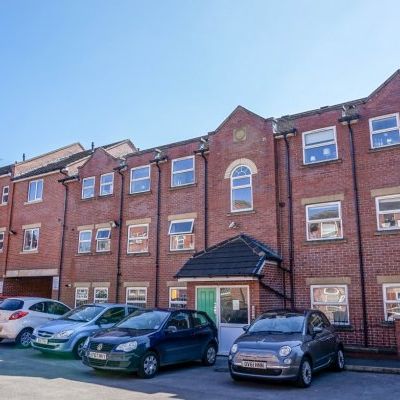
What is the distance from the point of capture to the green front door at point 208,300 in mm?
14809

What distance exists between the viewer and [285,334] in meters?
10.0

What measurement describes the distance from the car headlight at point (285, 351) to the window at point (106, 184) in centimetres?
1373

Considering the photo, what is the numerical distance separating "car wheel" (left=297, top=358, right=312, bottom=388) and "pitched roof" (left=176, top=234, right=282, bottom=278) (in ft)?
14.0

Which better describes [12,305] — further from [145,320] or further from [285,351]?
[285,351]

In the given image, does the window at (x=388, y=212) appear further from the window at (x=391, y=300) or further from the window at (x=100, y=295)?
the window at (x=100, y=295)

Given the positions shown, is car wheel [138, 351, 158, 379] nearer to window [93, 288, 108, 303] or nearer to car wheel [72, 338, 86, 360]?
car wheel [72, 338, 86, 360]

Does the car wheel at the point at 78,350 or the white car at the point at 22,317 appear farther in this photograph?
the white car at the point at 22,317

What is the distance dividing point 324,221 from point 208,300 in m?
4.75

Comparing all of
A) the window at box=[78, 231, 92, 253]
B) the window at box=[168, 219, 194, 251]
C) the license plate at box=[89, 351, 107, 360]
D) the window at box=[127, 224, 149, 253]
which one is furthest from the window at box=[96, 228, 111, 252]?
the license plate at box=[89, 351, 107, 360]

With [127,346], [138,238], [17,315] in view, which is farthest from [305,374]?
[138,238]

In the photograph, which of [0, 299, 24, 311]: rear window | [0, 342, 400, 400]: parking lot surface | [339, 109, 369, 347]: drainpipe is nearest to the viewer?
[0, 342, 400, 400]: parking lot surface

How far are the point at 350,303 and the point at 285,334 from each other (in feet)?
15.6

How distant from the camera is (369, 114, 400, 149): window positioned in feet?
47.1

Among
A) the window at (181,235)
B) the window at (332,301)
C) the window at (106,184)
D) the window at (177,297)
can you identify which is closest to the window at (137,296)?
the window at (177,297)
